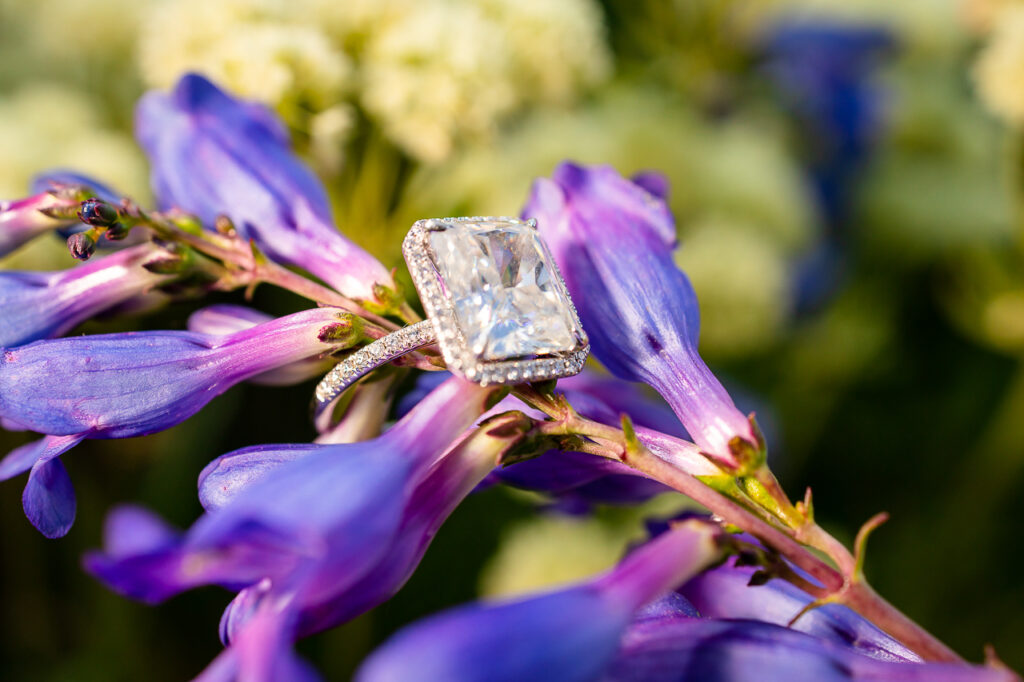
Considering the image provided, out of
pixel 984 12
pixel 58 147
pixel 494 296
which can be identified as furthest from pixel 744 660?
pixel 984 12

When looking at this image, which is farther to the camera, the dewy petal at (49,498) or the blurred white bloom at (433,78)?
the blurred white bloom at (433,78)

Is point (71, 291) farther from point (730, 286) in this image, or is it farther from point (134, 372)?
point (730, 286)

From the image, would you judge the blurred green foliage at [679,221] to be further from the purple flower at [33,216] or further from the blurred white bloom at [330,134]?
the purple flower at [33,216]

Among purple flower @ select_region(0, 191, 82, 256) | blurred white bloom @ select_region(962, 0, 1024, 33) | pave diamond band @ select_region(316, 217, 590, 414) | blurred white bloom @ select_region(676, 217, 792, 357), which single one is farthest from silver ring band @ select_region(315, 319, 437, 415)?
blurred white bloom @ select_region(962, 0, 1024, 33)

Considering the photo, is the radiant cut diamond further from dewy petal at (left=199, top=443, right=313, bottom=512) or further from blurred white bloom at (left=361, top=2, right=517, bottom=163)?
blurred white bloom at (left=361, top=2, right=517, bottom=163)

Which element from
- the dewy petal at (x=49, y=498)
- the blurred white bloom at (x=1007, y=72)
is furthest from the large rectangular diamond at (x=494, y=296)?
the blurred white bloom at (x=1007, y=72)

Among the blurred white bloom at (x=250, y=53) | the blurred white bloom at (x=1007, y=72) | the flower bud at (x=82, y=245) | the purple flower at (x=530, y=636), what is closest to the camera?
the purple flower at (x=530, y=636)
